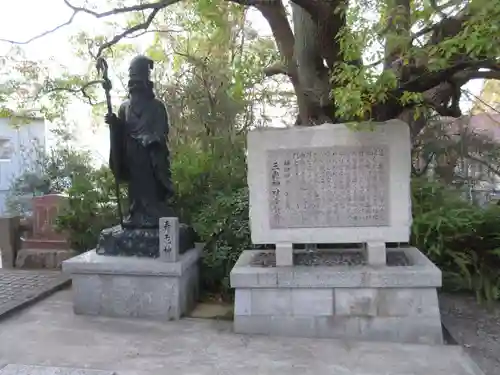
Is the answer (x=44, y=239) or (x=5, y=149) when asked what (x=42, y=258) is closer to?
(x=44, y=239)

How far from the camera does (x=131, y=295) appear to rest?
4719 mm

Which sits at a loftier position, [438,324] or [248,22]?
[248,22]

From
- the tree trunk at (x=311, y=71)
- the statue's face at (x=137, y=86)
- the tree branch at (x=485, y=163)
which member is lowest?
the tree branch at (x=485, y=163)

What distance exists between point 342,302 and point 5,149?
45.2ft

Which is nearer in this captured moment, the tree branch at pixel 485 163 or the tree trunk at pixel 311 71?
the tree trunk at pixel 311 71

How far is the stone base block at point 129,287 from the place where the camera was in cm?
463

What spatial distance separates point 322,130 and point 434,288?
1736 mm

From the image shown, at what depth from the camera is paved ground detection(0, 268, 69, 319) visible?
16.8 ft

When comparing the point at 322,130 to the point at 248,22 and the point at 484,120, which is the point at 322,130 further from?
the point at 484,120

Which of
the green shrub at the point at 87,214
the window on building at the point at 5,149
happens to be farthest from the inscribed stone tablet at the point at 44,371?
the window on building at the point at 5,149

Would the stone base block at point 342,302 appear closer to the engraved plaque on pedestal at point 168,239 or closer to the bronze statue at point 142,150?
the engraved plaque on pedestal at point 168,239

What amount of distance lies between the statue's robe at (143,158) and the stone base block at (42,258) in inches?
92.9

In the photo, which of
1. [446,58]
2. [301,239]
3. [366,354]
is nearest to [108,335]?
[301,239]

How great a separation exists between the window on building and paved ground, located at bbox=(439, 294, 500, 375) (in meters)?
13.8
